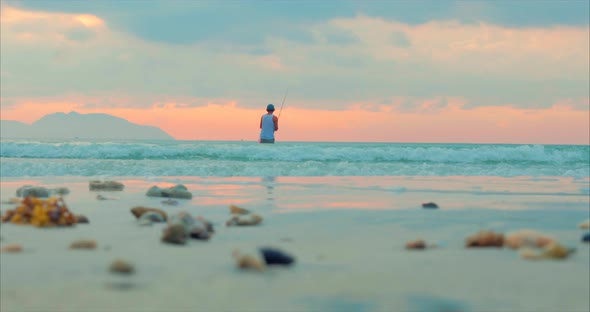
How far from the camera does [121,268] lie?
8.24 ft

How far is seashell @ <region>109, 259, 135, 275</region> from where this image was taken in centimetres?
251

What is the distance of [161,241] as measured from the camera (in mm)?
3223

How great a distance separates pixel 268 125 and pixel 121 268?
1063 centimetres

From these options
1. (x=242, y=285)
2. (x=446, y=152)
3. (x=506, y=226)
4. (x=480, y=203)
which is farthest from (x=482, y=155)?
(x=242, y=285)

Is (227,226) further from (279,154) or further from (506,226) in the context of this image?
(279,154)

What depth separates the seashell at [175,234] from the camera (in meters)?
3.14

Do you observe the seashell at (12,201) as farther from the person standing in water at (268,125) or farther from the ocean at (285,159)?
the person standing in water at (268,125)

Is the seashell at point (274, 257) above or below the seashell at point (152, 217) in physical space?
above

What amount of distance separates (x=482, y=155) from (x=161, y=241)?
16010 millimetres

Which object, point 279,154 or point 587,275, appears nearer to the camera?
point 587,275

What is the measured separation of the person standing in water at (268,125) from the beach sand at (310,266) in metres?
7.94

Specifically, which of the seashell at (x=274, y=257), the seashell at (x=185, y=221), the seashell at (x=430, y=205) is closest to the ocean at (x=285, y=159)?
the seashell at (x=430, y=205)

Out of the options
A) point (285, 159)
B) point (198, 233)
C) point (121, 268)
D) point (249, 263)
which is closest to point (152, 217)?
point (198, 233)

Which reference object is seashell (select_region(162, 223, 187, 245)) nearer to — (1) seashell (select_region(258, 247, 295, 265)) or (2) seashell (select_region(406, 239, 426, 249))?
(1) seashell (select_region(258, 247, 295, 265))
